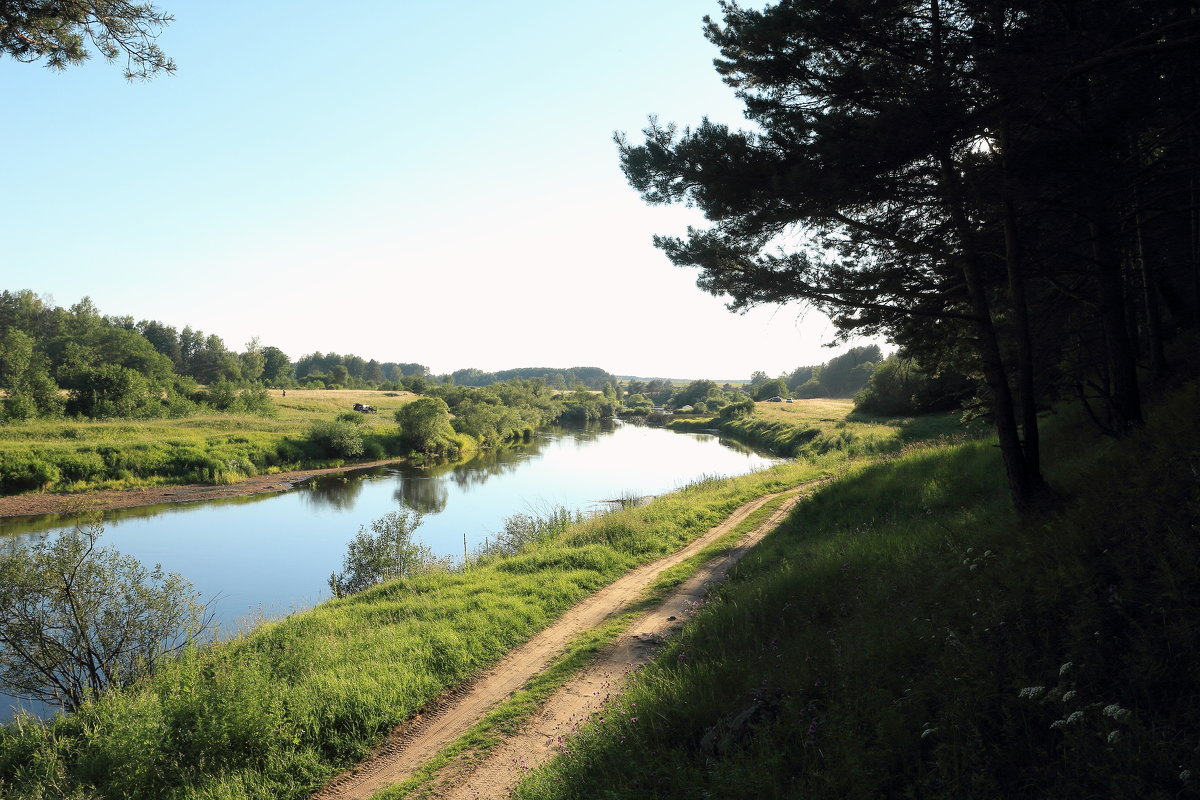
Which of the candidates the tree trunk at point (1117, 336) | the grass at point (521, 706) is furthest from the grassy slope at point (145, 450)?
the tree trunk at point (1117, 336)

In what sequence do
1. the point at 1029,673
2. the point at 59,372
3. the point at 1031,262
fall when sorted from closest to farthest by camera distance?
the point at 1029,673 → the point at 1031,262 → the point at 59,372

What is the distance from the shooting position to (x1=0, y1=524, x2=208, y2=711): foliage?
28.4ft

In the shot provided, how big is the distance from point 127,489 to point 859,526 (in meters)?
38.2

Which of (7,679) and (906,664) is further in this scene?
(7,679)

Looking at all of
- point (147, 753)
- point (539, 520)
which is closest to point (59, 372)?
point (539, 520)

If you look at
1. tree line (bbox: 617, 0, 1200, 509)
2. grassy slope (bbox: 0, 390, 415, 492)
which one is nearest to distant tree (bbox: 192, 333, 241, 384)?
grassy slope (bbox: 0, 390, 415, 492)

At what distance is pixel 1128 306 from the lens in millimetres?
11336

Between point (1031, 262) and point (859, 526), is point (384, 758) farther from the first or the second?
point (1031, 262)

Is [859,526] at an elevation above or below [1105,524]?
below

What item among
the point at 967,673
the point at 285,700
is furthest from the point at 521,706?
the point at 967,673

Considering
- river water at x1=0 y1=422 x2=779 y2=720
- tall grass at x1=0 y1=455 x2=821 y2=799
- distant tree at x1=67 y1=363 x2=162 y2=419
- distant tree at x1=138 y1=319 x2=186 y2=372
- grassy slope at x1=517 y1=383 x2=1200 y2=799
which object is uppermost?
distant tree at x1=138 y1=319 x2=186 y2=372

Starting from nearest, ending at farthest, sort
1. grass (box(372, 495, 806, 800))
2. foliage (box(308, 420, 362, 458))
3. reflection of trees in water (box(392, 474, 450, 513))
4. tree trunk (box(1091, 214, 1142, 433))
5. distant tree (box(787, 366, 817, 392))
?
grass (box(372, 495, 806, 800))
tree trunk (box(1091, 214, 1142, 433))
reflection of trees in water (box(392, 474, 450, 513))
foliage (box(308, 420, 362, 458))
distant tree (box(787, 366, 817, 392))

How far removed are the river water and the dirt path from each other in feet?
23.7

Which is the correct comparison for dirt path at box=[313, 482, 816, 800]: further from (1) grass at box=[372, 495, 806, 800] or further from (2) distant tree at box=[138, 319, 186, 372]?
(2) distant tree at box=[138, 319, 186, 372]
